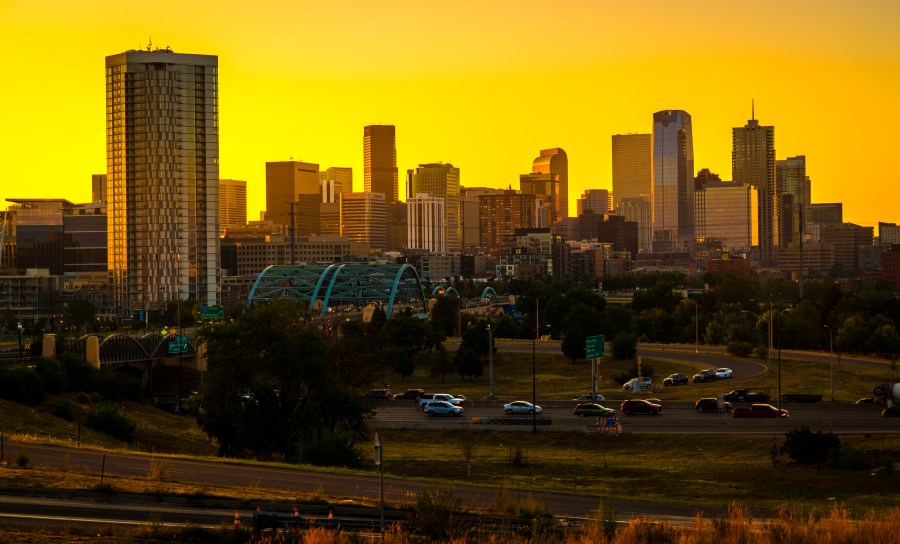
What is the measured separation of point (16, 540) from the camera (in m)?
26.4

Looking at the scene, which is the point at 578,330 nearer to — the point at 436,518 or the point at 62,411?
the point at 62,411

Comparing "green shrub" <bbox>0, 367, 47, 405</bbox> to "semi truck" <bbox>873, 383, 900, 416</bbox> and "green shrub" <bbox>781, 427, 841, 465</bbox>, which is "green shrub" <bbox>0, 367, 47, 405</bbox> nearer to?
"green shrub" <bbox>781, 427, 841, 465</bbox>

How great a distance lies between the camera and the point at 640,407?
74562 millimetres

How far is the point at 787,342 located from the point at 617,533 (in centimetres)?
9695

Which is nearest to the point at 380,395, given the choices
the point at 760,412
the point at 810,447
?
the point at 760,412

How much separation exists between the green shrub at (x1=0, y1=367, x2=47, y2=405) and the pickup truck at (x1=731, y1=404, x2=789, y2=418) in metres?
40.8

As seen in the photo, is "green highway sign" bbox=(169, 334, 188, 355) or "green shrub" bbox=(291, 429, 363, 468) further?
"green highway sign" bbox=(169, 334, 188, 355)

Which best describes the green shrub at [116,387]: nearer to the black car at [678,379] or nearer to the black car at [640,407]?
the black car at [640,407]

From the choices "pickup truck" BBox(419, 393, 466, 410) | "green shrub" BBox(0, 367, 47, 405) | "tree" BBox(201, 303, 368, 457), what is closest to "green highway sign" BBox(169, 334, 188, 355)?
"pickup truck" BBox(419, 393, 466, 410)

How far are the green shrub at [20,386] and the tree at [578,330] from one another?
54558mm

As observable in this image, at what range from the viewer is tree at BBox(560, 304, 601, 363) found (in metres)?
110

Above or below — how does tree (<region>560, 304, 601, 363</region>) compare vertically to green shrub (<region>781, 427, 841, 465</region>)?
above

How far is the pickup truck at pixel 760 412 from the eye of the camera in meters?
69.9

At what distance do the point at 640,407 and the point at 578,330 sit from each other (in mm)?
39918
